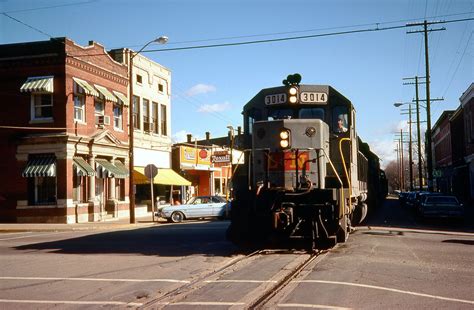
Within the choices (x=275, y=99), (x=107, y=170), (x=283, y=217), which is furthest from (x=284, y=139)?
(x=107, y=170)

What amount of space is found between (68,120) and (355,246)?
58.1 feet

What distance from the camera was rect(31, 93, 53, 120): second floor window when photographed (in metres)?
26.2

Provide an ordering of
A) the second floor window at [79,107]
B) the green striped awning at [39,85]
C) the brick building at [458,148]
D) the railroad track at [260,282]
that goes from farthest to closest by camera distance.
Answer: the brick building at [458,148] < the second floor window at [79,107] < the green striped awning at [39,85] < the railroad track at [260,282]

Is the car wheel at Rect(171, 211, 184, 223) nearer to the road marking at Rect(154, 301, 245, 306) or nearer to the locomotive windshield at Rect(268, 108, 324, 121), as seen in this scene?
the locomotive windshield at Rect(268, 108, 324, 121)

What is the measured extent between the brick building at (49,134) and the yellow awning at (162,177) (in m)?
3.76

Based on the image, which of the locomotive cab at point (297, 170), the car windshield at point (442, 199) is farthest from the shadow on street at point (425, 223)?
the locomotive cab at point (297, 170)

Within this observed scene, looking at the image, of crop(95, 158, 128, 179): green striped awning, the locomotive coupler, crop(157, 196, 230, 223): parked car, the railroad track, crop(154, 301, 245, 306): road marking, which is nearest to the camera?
crop(154, 301, 245, 306): road marking

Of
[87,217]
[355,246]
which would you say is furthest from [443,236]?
[87,217]

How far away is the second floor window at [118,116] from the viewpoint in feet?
100

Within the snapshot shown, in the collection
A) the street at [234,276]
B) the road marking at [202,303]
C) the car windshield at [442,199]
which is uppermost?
the car windshield at [442,199]

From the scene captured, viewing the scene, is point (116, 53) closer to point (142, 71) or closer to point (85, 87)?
point (142, 71)

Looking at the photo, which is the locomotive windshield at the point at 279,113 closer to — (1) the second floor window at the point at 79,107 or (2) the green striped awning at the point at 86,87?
(2) the green striped awning at the point at 86,87

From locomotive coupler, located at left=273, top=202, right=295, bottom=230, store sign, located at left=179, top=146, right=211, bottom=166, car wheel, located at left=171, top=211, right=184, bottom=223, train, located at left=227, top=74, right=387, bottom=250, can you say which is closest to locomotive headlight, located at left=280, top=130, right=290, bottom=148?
train, located at left=227, top=74, right=387, bottom=250

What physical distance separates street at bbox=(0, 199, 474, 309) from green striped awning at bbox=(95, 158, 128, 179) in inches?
497
